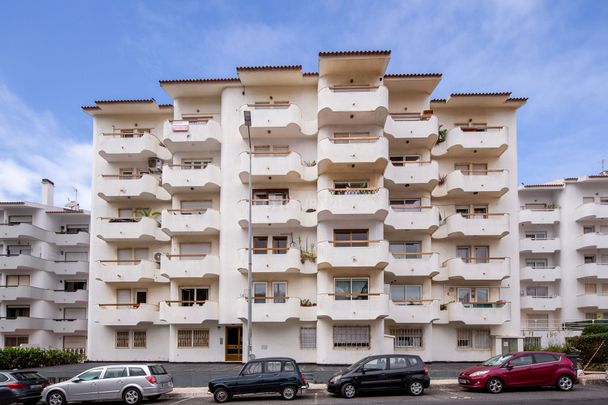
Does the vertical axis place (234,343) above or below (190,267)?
below

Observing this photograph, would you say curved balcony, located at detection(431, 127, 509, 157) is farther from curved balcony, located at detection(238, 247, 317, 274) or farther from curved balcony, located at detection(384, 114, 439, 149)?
curved balcony, located at detection(238, 247, 317, 274)

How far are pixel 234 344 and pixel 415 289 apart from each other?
11.8 m

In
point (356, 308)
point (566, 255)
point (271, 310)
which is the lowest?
point (271, 310)

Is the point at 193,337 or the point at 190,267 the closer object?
the point at 190,267

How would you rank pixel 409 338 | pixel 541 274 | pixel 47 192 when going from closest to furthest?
pixel 409 338 < pixel 541 274 < pixel 47 192

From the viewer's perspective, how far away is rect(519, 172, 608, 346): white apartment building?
46950 millimetres

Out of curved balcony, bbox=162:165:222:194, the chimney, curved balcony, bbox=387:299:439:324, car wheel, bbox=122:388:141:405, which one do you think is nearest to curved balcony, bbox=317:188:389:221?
curved balcony, bbox=387:299:439:324

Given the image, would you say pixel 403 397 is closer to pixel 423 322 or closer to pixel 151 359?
pixel 423 322

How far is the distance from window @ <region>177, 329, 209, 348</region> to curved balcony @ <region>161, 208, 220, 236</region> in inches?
244

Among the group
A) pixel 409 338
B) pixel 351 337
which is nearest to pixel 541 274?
pixel 409 338

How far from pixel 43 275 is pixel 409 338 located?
31.4 metres

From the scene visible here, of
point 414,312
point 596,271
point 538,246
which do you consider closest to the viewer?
point 414,312

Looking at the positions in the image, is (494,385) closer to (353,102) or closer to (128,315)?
(353,102)

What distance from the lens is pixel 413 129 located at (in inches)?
1404
